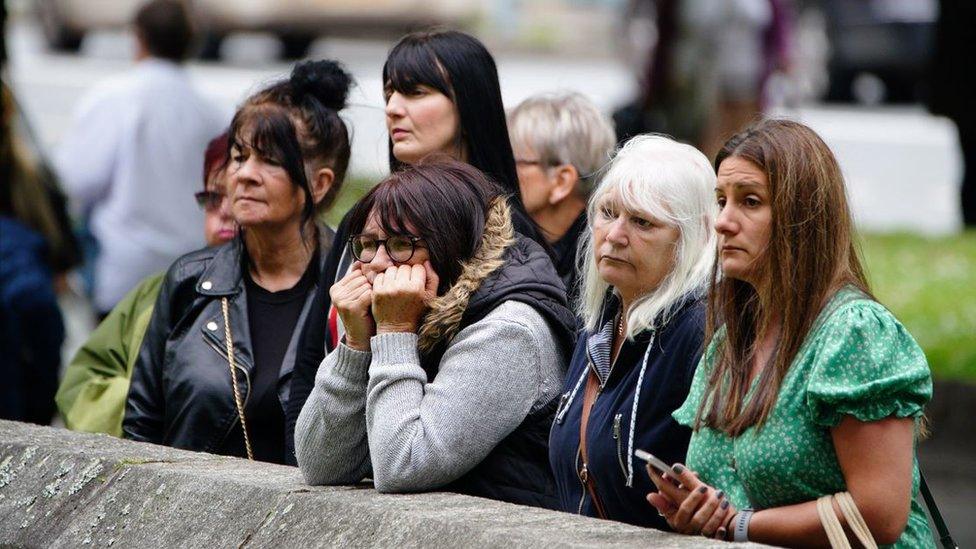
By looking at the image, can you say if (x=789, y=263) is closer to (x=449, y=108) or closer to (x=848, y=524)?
(x=848, y=524)

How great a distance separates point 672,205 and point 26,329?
3.32 meters

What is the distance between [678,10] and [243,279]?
7685 mm

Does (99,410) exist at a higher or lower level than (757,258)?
lower

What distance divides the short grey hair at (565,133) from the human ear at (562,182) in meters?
0.02

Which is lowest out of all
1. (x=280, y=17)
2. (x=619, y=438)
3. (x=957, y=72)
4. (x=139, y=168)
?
(x=280, y=17)

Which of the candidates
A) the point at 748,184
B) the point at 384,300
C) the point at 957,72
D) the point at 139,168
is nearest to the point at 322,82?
the point at 384,300

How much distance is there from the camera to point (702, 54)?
1209 cm

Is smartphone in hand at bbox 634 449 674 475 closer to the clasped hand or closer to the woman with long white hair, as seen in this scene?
the woman with long white hair

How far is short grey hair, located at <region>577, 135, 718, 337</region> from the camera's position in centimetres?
397

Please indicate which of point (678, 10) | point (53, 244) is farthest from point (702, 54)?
point (53, 244)

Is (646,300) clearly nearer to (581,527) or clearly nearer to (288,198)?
(581,527)

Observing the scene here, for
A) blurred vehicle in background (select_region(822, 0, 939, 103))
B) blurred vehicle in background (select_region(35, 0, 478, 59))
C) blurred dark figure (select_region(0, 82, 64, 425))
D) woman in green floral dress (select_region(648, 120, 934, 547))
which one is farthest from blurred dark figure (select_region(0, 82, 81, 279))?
blurred vehicle in background (select_region(822, 0, 939, 103))

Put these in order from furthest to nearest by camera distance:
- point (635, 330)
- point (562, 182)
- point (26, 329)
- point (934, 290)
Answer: point (934, 290) < point (26, 329) < point (562, 182) < point (635, 330)

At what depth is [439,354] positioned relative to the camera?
399 cm
